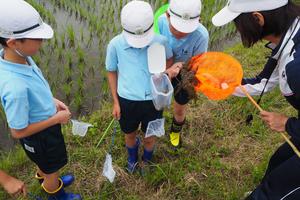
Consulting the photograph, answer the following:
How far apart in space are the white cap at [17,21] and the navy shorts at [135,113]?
2.28 ft

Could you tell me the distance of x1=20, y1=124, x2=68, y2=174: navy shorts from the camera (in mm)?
1787

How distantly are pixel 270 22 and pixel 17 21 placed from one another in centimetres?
121

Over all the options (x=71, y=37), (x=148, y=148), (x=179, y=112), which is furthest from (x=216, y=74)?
(x=71, y=37)

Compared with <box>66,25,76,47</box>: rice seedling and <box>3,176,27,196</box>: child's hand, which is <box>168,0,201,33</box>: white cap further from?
<box>66,25,76,47</box>: rice seedling

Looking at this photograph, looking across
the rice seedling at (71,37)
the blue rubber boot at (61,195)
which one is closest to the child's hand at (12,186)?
the blue rubber boot at (61,195)

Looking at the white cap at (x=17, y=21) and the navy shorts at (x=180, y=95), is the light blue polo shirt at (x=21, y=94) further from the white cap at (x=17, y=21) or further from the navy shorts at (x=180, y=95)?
the navy shorts at (x=180, y=95)

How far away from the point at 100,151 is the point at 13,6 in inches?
56.0

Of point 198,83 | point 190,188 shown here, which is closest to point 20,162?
point 190,188

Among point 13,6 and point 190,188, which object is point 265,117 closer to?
point 190,188

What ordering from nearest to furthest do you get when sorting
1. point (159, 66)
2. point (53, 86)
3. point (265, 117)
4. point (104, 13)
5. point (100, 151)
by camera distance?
point (265, 117) → point (159, 66) → point (100, 151) → point (53, 86) → point (104, 13)


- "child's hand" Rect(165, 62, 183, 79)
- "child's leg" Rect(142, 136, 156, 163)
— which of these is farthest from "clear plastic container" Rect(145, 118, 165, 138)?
"child's hand" Rect(165, 62, 183, 79)

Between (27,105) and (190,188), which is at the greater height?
(27,105)

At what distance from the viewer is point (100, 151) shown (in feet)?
8.49

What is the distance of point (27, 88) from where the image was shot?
1602 mm
